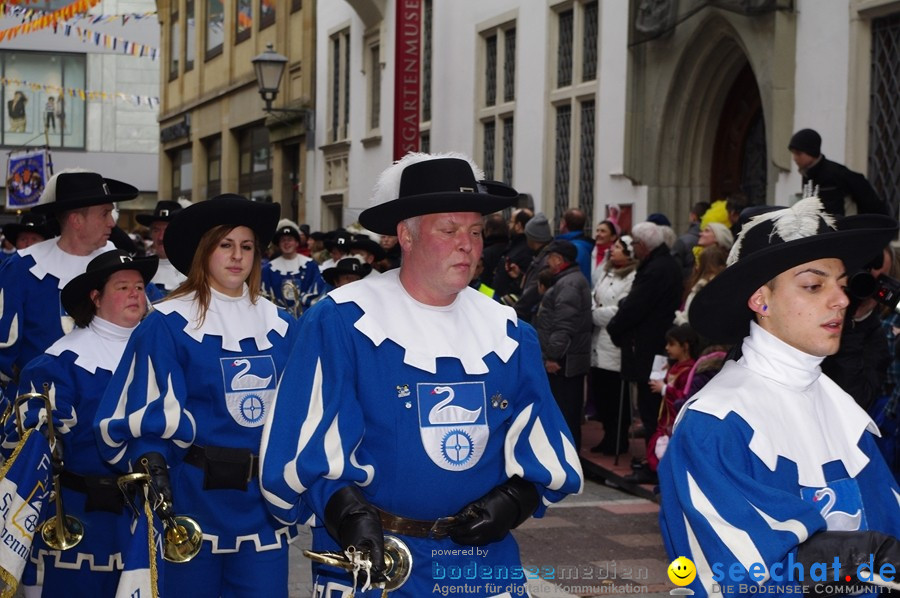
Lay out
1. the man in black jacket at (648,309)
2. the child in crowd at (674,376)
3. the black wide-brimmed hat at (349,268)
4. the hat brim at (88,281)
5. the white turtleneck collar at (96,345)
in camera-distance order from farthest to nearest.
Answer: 1. the black wide-brimmed hat at (349,268)
2. the man in black jacket at (648,309)
3. the child in crowd at (674,376)
4. the hat brim at (88,281)
5. the white turtleneck collar at (96,345)

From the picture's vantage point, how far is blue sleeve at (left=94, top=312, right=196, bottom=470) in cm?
494

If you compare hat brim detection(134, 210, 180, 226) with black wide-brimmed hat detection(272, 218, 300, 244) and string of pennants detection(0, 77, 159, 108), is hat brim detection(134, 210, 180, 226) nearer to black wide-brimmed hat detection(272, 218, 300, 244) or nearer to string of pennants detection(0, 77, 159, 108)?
black wide-brimmed hat detection(272, 218, 300, 244)

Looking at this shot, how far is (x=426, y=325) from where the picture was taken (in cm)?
401

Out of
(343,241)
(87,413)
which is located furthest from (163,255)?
(87,413)

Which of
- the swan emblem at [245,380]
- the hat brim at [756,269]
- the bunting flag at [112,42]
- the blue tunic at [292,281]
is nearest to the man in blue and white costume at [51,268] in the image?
the swan emblem at [245,380]

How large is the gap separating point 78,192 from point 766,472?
514 cm

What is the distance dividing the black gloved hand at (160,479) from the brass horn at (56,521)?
0.76 meters

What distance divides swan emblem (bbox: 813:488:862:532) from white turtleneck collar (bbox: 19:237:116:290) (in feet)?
16.5

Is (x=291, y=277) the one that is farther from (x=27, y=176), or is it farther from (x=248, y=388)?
(x=27, y=176)

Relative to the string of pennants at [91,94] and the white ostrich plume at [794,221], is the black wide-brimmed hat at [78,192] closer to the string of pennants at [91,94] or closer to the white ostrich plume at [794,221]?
the white ostrich plume at [794,221]

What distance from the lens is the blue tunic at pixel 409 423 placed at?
3.76 m

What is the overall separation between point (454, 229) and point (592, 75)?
466 inches

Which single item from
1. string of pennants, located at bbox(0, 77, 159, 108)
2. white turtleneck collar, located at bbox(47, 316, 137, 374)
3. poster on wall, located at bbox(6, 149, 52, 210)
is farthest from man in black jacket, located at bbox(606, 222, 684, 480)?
string of pennants, located at bbox(0, 77, 159, 108)

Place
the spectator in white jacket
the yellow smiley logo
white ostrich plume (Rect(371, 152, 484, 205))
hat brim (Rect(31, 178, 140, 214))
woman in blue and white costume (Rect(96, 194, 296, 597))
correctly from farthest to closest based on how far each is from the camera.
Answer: the spectator in white jacket
hat brim (Rect(31, 178, 140, 214))
woman in blue and white costume (Rect(96, 194, 296, 597))
white ostrich plume (Rect(371, 152, 484, 205))
the yellow smiley logo
